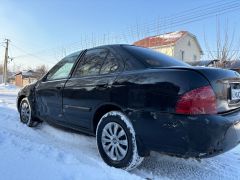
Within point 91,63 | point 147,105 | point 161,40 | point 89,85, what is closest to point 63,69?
Answer: point 91,63

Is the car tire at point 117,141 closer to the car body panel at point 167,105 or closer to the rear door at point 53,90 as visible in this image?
the car body panel at point 167,105

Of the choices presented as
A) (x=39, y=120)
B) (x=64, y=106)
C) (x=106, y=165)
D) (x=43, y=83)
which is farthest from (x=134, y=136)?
(x=39, y=120)

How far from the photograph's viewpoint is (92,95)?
3.74 metres

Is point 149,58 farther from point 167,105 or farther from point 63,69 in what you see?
point 63,69

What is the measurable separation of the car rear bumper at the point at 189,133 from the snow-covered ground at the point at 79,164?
19.1 inches

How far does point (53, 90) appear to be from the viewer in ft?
15.2

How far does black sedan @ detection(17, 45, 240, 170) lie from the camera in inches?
109

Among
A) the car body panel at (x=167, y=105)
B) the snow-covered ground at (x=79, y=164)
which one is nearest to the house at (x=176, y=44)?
the snow-covered ground at (x=79, y=164)

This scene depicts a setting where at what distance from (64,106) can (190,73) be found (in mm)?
2211

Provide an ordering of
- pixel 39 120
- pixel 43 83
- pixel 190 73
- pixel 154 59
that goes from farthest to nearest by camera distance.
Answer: pixel 39 120 → pixel 43 83 → pixel 154 59 → pixel 190 73

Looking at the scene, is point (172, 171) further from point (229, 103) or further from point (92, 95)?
point (92, 95)

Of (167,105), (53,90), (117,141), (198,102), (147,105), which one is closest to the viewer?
(198,102)

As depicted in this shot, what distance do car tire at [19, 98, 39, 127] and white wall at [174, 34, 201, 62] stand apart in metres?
31.1

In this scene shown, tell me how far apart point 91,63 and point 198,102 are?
6.31 ft
